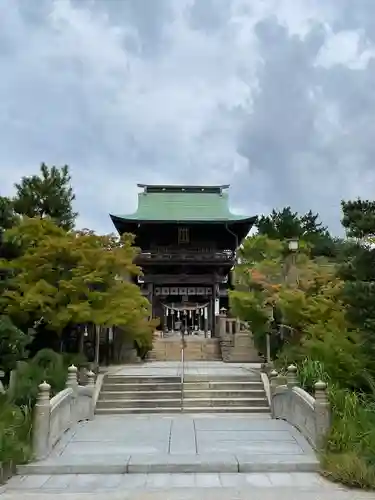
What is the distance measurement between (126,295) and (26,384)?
4890 mm

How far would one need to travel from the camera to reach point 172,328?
33625mm

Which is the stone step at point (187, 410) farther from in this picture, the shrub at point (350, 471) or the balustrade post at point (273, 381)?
the shrub at point (350, 471)

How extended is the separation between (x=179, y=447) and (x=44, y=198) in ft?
48.0

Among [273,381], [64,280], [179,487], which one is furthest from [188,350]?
[179,487]

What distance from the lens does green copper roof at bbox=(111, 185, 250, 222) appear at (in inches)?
1294

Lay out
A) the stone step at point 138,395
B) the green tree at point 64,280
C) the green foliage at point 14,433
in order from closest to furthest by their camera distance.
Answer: the green foliage at point 14,433, the stone step at point 138,395, the green tree at point 64,280

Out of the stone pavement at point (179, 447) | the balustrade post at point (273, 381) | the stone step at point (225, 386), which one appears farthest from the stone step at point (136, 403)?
the balustrade post at point (273, 381)

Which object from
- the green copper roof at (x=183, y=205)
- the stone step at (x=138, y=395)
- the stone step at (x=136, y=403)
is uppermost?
the green copper roof at (x=183, y=205)

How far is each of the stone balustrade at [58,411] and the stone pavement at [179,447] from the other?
0.19m

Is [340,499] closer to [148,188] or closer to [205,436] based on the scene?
[205,436]

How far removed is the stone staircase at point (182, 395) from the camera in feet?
40.9

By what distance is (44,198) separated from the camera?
21.0 metres

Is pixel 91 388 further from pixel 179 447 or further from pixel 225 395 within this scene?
pixel 179 447

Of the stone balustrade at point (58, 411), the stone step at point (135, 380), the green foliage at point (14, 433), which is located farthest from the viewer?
the stone step at point (135, 380)
